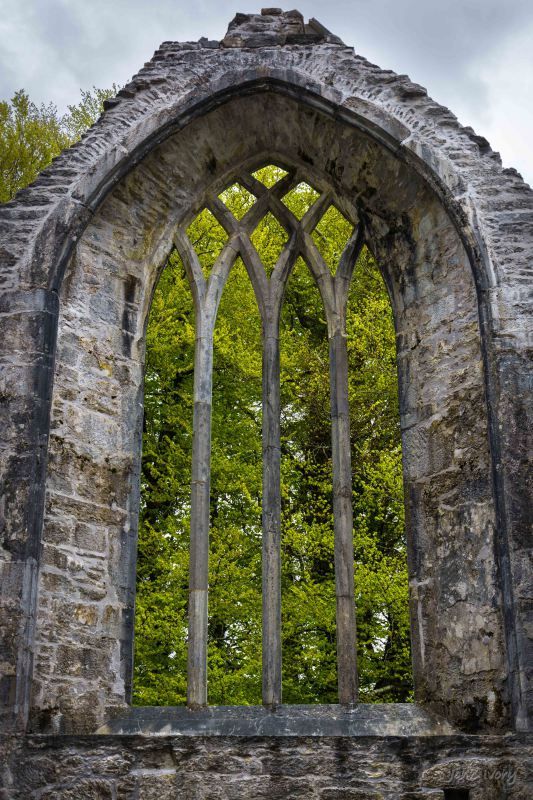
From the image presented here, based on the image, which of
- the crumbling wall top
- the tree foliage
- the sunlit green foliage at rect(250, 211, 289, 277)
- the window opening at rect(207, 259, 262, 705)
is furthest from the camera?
the sunlit green foliage at rect(250, 211, 289, 277)

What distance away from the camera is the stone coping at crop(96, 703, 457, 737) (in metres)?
4.69

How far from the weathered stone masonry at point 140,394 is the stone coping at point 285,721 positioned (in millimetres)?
60

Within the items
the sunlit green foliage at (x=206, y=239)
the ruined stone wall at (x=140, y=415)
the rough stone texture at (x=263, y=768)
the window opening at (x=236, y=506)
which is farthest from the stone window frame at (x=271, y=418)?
the sunlit green foliage at (x=206, y=239)

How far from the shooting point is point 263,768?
14.9ft

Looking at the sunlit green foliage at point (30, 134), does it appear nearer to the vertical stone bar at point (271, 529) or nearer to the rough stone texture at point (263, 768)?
the vertical stone bar at point (271, 529)

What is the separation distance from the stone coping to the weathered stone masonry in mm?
60

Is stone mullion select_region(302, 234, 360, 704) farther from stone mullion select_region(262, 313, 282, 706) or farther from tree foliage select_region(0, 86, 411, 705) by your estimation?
tree foliage select_region(0, 86, 411, 705)

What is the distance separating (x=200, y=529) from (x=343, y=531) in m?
0.75

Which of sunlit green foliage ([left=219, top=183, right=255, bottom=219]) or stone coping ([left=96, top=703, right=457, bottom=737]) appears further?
sunlit green foliage ([left=219, top=183, right=255, bottom=219])

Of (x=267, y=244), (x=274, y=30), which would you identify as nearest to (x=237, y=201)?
(x=267, y=244)

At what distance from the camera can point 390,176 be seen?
589 cm

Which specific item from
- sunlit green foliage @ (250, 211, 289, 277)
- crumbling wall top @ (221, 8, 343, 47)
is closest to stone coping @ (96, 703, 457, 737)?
crumbling wall top @ (221, 8, 343, 47)

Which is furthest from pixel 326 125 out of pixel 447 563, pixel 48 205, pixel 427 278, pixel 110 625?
pixel 110 625

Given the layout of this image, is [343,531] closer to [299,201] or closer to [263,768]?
[263,768]
